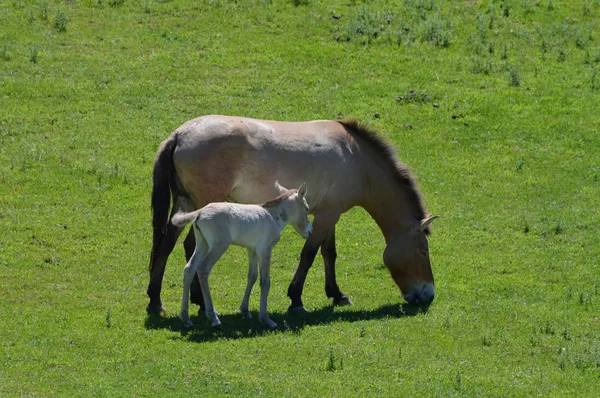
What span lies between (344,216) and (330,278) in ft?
13.5

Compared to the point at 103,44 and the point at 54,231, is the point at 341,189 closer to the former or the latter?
the point at 54,231

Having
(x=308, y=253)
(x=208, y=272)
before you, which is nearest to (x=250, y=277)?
(x=208, y=272)

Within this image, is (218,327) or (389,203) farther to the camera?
(389,203)

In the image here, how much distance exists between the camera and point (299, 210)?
13.7 meters

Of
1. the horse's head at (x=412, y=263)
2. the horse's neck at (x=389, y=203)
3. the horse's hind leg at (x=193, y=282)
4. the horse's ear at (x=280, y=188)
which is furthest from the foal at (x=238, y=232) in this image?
the horse's head at (x=412, y=263)

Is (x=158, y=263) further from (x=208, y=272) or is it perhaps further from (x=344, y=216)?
(x=344, y=216)

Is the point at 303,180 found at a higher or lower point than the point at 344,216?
higher

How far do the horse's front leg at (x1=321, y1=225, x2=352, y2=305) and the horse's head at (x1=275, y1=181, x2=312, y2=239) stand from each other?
4.63 feet

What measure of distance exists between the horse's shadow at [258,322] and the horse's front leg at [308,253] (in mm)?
290

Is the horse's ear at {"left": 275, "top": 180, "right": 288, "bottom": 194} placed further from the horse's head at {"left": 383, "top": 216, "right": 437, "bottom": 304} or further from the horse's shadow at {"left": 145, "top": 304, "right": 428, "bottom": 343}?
the horse's head at {"left": 383, "top": 216, "right": 437, "bottom": 304}

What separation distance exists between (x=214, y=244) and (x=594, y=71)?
15099 millimetres

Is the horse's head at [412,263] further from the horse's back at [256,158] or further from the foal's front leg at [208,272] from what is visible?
the foal's front leg at [208,272]

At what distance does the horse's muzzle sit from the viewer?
15.2 meters

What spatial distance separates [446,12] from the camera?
27.3 meters
